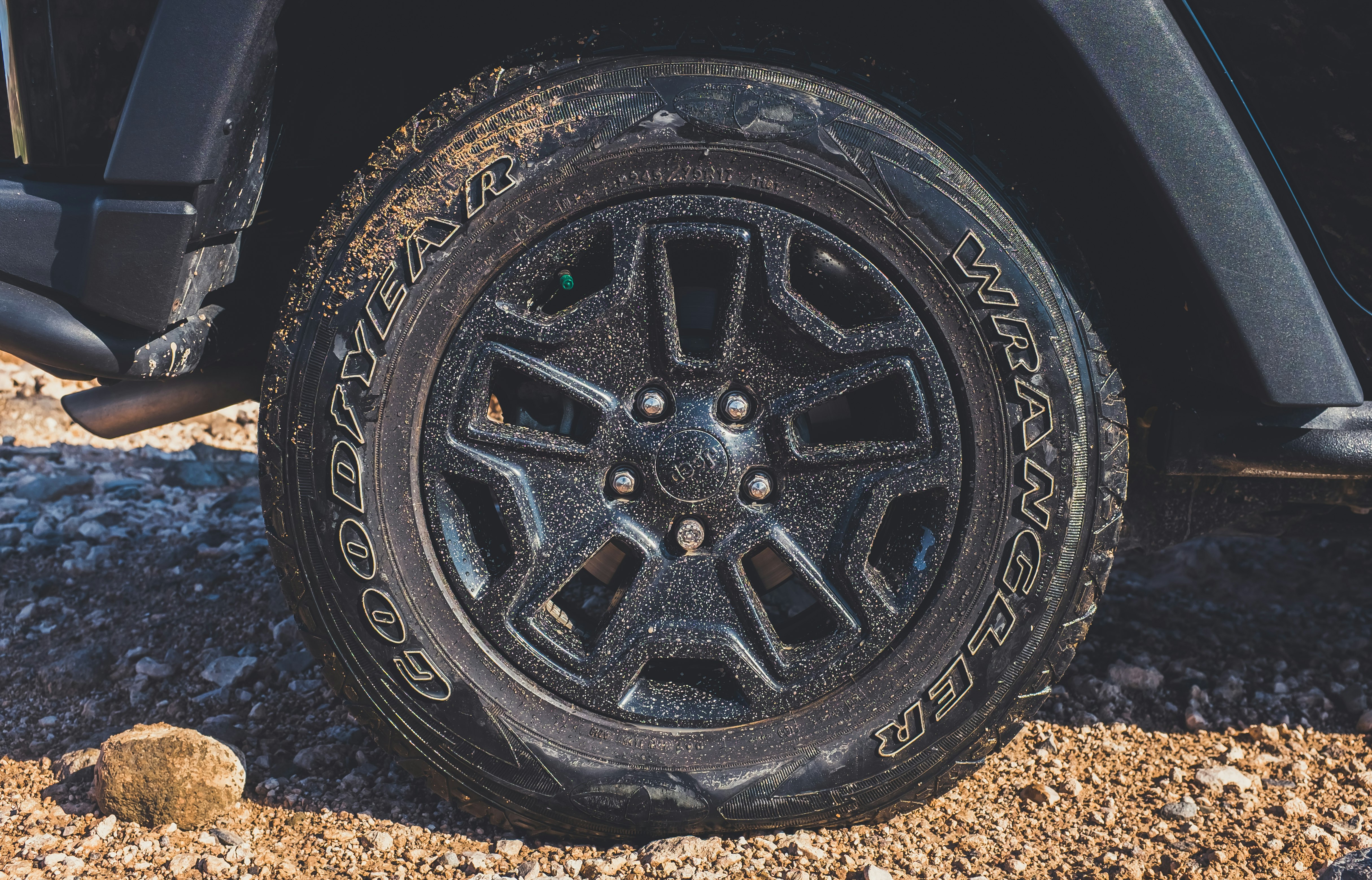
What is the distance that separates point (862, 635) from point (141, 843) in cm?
Result: 134

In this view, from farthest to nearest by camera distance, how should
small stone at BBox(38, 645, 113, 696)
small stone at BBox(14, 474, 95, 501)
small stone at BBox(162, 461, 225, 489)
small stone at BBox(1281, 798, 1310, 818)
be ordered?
1. small stone at BBox(162, 461, 225, 489)
2. small stone at BBox(14, 474, 95, 501)
3. small stone at BBox(38, 645, 113, 696)
4. small stone at BBox(1281, 798, 1310, 818)

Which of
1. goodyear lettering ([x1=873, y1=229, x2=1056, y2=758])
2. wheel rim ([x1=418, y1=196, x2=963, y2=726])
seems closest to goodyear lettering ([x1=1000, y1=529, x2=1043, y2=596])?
goodyear lettering ([x1=873, y1=229, x2=1056, y2=758])

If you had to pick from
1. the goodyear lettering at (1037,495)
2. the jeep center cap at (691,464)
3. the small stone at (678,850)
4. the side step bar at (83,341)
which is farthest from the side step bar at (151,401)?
the goodyear lettering at (1037,495)

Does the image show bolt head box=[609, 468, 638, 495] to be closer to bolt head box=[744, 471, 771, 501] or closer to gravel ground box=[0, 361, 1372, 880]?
bolt head box=[744, 471, 771, 501]

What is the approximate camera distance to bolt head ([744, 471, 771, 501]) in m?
1.74

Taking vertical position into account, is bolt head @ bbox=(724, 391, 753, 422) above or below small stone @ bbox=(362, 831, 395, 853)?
above

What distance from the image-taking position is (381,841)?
177 cm

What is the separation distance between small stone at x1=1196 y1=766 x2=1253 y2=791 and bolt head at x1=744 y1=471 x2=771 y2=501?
112cm

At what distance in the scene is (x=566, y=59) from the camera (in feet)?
5.43

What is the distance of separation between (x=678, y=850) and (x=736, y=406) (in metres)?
0.80

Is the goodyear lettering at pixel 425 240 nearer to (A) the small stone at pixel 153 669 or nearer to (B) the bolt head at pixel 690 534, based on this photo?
(B) the bolt head at pixel 690 534

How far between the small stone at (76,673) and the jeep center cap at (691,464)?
1.54 meters

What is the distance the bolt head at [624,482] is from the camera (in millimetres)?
1732

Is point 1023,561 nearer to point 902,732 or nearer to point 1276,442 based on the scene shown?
point 902,732
